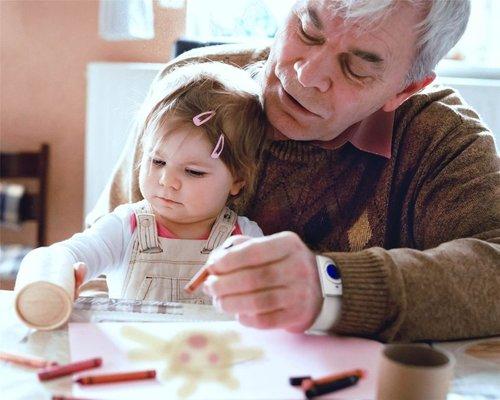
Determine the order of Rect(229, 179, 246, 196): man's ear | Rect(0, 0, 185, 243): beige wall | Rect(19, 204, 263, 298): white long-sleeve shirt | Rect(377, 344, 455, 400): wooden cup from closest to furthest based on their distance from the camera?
Rect(377, 344, 455, 400): wooden cup < Rect(19, 204, 263, 298): white long-sleeve shirt < Rect(229, 179, 246, 196): man's ear < Rect(0, 0, 185, 243): beige wall

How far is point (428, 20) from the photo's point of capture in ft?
4.26

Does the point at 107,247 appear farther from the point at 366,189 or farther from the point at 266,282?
the point at 366,189

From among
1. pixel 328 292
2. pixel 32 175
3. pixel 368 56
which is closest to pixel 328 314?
pixel 328 292

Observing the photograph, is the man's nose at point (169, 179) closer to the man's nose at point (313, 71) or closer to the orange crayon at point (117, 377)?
the man's nose at point (313, 71)

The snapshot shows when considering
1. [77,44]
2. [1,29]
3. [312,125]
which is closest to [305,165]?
[312,125]

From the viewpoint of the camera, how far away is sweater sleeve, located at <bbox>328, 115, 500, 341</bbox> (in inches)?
39.1

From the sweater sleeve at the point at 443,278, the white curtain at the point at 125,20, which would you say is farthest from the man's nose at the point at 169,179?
the white curtain at the point at 125,20

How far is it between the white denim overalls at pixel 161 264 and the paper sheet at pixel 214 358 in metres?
0.24

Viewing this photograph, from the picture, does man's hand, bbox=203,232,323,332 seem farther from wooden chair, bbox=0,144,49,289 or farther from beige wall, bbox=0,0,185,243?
wooden chair, bbox=0,144,49,289

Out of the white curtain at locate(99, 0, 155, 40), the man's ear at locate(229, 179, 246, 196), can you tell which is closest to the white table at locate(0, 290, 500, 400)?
the man's ear at locate(229, 179, 246, 196)

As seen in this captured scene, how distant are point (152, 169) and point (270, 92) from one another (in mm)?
263

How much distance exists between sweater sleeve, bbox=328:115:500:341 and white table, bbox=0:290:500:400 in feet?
0.17

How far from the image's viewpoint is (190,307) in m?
1.09

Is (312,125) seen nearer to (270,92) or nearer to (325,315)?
(270,92)
